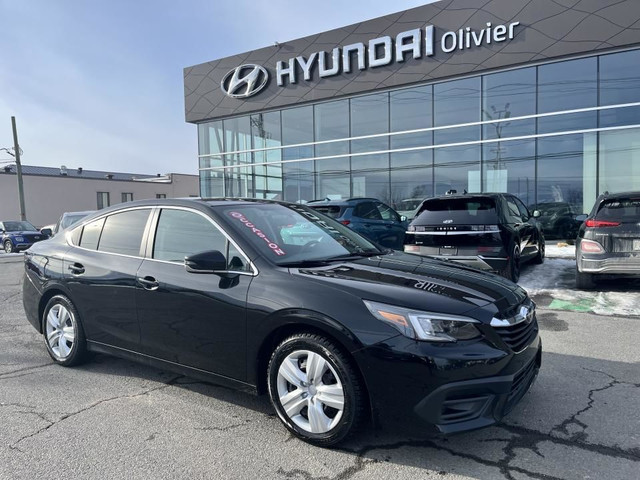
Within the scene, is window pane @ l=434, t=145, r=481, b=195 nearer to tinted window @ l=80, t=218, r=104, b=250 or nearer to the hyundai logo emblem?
the hyundai logo emblem

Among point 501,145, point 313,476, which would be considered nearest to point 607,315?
point 313,476

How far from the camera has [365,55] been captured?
17.5 metres

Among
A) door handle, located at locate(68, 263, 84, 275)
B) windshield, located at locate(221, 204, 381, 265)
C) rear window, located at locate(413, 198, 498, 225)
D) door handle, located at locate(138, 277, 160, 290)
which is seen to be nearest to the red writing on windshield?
windshield, located at locate(221, 204, 381, 265)

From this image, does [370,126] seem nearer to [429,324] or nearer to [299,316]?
[299,316]

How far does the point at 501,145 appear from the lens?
15.4m

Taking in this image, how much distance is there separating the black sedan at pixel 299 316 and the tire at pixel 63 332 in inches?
0.7

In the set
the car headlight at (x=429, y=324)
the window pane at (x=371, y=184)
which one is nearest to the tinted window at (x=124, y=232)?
the car headlight at (x=429, y=324)

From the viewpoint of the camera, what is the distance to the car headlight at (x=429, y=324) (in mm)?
2641

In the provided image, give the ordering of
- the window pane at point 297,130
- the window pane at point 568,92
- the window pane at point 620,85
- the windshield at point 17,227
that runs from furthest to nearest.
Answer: the windshield at point 17,227 < the window pane at point 297,130 < the window pane at point 568,92 < the window pane at point 620,85

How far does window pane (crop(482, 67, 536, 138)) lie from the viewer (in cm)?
1493

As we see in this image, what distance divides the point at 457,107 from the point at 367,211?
8.11m

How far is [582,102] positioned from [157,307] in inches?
581

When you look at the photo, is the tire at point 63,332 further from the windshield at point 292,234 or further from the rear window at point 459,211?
the rear window at point 459,211

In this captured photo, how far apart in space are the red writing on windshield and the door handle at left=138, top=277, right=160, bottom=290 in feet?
2.60
